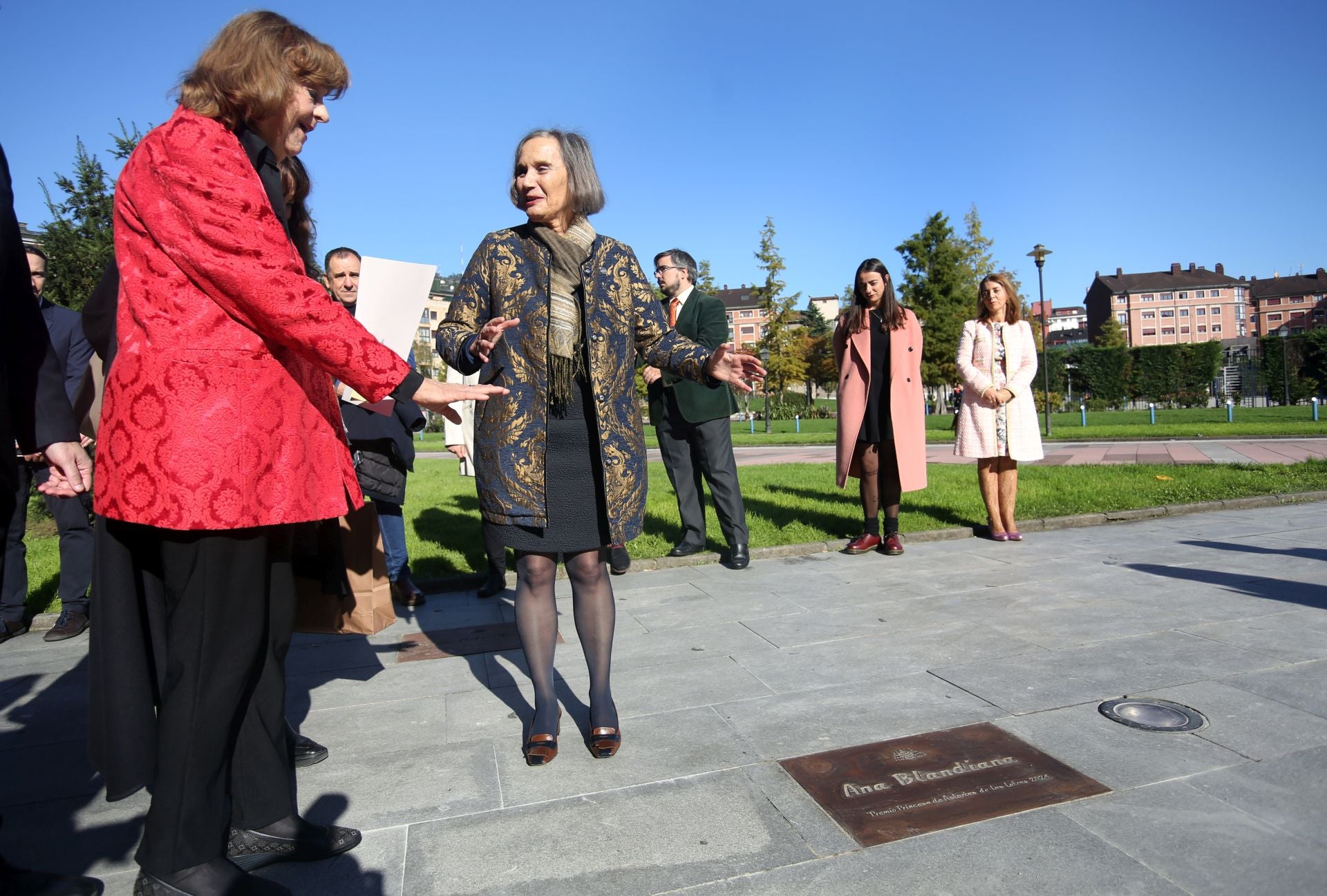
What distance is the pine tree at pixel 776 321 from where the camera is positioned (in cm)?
3284

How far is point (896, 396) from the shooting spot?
641 cm

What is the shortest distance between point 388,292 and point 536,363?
3.72 ft

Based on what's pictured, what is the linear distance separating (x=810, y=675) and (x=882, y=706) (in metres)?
0.47

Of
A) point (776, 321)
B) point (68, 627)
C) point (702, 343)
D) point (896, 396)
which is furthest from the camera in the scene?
point (776, 321)

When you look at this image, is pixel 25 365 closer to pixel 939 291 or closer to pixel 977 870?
pixel 977 870

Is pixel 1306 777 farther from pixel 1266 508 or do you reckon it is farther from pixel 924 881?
pixel 1266 508

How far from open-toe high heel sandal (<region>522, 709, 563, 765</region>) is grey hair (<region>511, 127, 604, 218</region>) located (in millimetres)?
1858

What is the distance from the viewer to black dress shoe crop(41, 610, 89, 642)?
16.1 feet

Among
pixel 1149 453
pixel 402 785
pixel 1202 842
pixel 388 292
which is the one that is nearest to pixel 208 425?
pixel 402 785

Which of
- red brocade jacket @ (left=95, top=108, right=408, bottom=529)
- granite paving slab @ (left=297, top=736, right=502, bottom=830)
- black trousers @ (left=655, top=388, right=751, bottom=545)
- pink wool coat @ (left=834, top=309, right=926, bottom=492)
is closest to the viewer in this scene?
red brocade jacket @ (left=95, top=108, right=408, bottom=529)

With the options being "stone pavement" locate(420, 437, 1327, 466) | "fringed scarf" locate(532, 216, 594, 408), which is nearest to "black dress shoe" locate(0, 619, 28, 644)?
"fringed scarf" locate(532, 216, 594, 408)

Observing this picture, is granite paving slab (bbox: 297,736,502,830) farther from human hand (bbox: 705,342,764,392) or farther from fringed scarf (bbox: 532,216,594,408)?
human hand (bbox: 705,342,764,392)

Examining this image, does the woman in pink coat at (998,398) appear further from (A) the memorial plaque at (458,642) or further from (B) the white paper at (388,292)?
(B) the white paper at (388,292)

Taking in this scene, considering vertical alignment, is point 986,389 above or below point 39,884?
above
